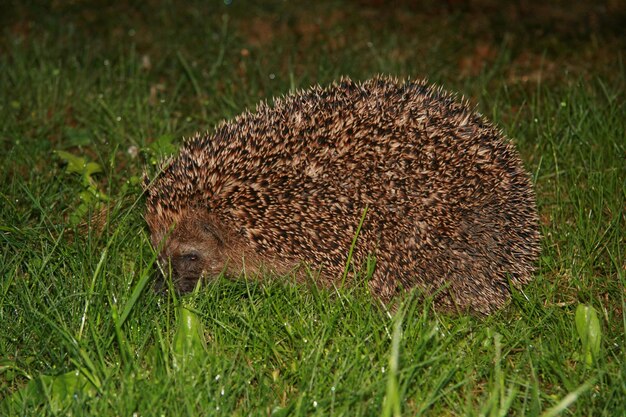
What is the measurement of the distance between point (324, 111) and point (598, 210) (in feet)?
7.21

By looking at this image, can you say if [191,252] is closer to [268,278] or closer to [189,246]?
[189,246]

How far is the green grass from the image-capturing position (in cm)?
412

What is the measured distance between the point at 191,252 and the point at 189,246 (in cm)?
5

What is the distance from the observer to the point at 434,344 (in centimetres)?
427

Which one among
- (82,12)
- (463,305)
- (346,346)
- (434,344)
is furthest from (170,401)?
(82,12)

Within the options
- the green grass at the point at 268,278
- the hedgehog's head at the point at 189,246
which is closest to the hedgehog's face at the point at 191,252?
the hedgehog's head at the point at 189,246

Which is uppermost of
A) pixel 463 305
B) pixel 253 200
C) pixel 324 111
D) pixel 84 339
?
pixel 324 111

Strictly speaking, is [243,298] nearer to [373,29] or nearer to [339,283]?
[339,283]

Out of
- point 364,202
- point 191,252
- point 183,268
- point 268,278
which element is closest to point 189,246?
point 191,252

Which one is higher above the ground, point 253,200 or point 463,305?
point 253,200

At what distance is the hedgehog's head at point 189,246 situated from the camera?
5.09 metres

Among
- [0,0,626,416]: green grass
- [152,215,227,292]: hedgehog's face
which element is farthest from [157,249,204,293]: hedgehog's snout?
[0,0,626,416]: green grass

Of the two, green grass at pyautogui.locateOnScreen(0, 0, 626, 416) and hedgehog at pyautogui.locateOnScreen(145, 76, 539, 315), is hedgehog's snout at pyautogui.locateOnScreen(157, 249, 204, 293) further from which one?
green grass at pyautogui.locateOnScreen(0, 0, 626, 416)

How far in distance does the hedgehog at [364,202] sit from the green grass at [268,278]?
19 centimetres
